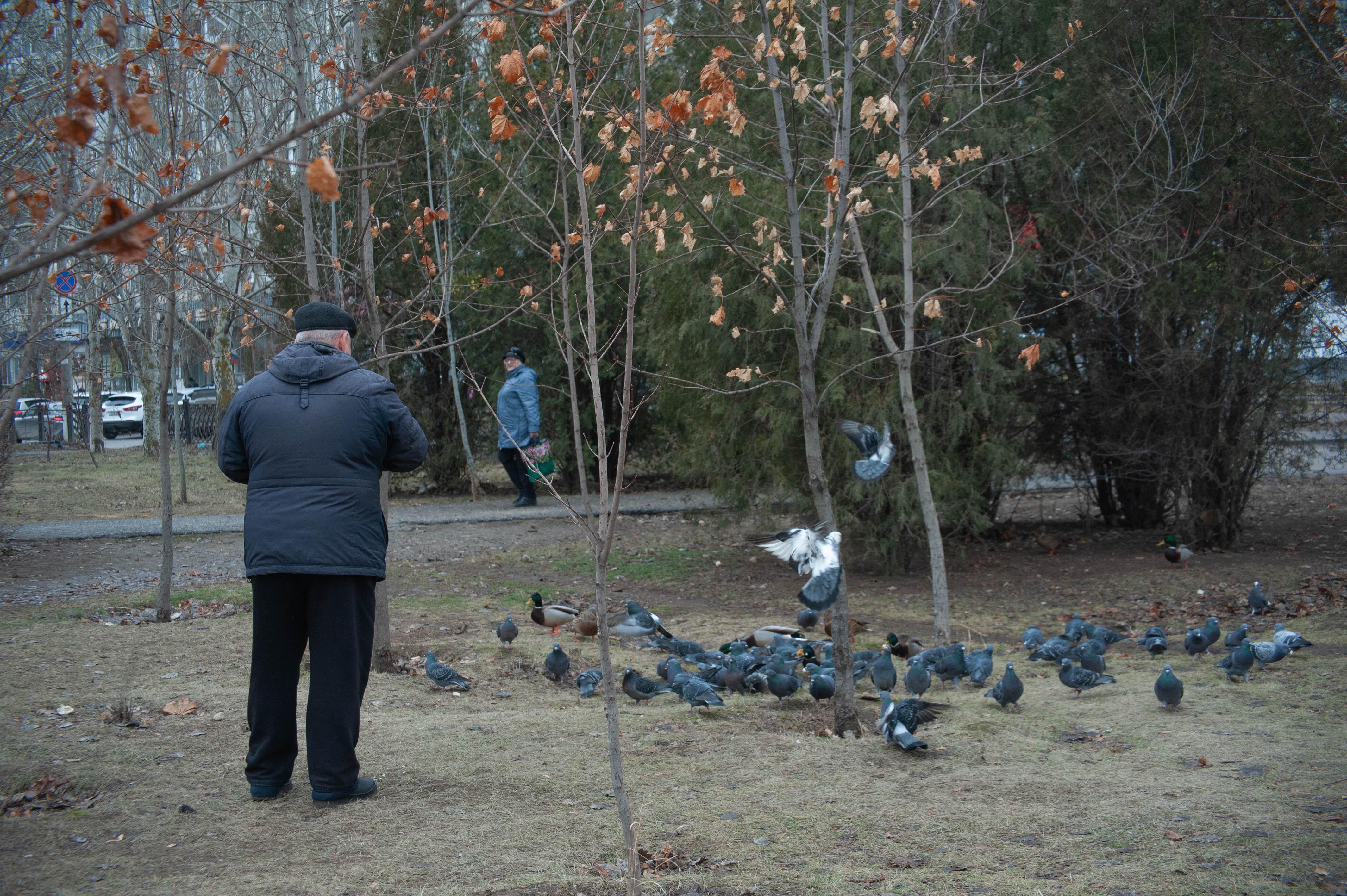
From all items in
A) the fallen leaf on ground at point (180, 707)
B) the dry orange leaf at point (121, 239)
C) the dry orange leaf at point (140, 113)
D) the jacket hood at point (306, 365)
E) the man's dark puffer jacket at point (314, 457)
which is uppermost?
the dry orange leaf at point (140, 113)

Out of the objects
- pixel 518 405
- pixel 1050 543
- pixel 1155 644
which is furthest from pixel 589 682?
pixel 518 405

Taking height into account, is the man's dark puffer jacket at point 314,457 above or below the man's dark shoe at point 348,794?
above

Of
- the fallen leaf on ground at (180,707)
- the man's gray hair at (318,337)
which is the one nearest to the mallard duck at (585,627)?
the fallen leaf on ground at (180,707)

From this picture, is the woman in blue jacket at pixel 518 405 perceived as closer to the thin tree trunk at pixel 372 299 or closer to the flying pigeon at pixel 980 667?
the thin tree trunk at pixel 372 299

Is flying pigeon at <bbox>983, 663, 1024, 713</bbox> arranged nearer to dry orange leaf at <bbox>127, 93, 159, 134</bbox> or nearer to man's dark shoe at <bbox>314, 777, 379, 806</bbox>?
man's dark shoe at <bbox>314, 777, 379, 806</bbox>

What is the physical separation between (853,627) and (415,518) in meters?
7.64

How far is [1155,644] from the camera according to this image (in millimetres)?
6996

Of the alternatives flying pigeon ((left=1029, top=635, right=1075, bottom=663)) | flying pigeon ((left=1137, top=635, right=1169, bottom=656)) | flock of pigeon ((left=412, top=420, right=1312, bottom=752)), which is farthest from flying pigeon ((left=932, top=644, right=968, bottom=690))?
flying pigeon ((left=1137, top=635, right=1169, bottom=656))

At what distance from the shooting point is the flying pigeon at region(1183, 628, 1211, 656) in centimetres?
670

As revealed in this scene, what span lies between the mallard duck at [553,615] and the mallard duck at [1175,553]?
5.73m

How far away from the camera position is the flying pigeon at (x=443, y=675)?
5.96m

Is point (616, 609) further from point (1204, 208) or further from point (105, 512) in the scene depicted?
point (105, 512)

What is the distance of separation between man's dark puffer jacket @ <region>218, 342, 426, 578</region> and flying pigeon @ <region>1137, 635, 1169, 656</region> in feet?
17.9

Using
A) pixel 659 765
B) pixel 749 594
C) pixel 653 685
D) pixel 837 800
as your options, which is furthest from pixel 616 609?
pixel 837 800
